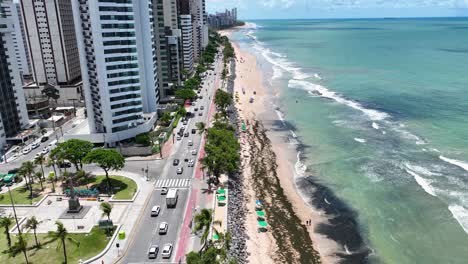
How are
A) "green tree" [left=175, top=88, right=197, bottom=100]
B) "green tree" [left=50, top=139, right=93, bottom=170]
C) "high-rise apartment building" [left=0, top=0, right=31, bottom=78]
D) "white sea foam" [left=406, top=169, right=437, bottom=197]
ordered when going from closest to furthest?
"green tree" [left=50, top=139, right=93, bottom=170]
"white sea foam" [left=406, top=169, right=437, bottom=197]
"green tree" [left=175, top=88, right=197, bottom=100]
"high-rise apartment building" [left=0, top=0, right=31, bottom=78]

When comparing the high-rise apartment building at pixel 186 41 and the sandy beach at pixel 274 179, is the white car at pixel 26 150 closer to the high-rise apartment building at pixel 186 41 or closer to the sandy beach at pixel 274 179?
the sandy beach at pixel 274 179

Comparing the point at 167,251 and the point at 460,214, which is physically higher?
the point at 167,251

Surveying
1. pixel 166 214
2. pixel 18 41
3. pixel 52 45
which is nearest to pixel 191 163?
pixel 166 214

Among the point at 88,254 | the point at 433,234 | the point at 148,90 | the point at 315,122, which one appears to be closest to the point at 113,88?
the point at 148,90

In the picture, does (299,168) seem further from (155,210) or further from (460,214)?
(155,210)

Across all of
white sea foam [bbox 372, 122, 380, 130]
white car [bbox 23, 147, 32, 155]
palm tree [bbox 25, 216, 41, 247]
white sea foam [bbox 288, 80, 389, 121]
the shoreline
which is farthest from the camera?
→ white sea foam [bbox 288, 80, 389, 121]

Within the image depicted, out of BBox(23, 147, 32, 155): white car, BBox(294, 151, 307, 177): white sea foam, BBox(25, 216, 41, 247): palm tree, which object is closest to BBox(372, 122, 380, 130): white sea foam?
BBox(294, 151, 307, 177): white sea foam

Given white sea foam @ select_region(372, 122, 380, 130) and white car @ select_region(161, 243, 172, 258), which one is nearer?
white car @ select_region(161, 243, 172, 258)

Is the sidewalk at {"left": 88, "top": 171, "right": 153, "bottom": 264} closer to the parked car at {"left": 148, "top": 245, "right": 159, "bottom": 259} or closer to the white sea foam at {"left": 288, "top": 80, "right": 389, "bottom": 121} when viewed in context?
the parked car at {"left": 148, "top": 245, "right": 159, "bottom": 259}
